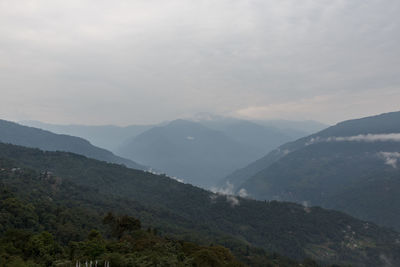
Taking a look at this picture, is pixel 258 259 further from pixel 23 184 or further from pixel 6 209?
pixel 23 184

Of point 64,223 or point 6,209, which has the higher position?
point 6,209

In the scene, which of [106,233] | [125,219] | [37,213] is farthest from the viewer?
[106,233]

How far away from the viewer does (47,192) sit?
188 meters

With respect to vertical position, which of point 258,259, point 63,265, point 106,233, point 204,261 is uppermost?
point 63,265

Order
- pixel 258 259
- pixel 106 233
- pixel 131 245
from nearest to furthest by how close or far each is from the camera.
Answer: pixel 131 245 < pixel 106 233 < pixel 258 259

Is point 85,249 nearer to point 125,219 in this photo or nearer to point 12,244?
point 12,244

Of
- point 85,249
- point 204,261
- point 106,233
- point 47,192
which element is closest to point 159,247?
point 204,261

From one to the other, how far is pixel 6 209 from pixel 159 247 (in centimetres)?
5940

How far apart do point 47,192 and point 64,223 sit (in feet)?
300

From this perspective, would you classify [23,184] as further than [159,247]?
Yes

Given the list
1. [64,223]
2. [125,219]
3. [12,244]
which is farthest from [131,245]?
[64,223]

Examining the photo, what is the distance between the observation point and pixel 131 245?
7231cm

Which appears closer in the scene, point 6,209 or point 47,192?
point 6,209

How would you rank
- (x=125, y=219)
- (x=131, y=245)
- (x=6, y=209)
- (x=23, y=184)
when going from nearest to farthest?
(x=131, y=245)
(x=125, y=219)
(x=6, y=209)
(x=23, y=184)
